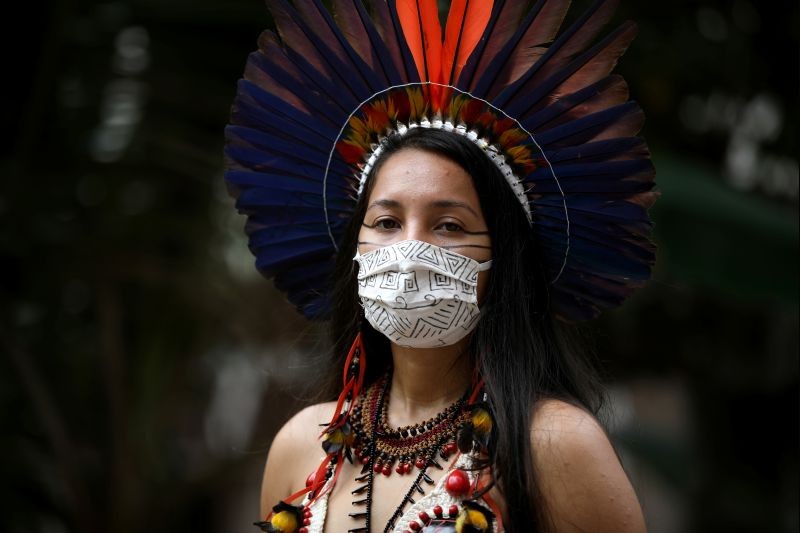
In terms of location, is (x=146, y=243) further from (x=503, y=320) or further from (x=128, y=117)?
(x=503, y=320)

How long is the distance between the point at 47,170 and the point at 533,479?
12.7 ft

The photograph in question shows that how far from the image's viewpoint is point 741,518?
6.84 meters

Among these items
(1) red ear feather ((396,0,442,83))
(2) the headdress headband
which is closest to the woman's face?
(2) the headdress headband

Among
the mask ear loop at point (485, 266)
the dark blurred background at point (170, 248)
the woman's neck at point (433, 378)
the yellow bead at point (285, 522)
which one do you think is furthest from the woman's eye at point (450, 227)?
the dark blurred background at point (170, 248)

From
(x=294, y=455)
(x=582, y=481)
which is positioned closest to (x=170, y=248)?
(x=294, y=455)

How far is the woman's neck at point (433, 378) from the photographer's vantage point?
2.74 metres

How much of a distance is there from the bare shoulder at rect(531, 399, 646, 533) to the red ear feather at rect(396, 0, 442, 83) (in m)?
1.01

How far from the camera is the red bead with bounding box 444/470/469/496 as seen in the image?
2.45m

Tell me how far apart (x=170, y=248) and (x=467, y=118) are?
12.2ft

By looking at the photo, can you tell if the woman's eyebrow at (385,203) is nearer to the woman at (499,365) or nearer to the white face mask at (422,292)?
the woman at (499,365)

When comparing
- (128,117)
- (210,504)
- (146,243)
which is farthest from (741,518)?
Result: (128,117)

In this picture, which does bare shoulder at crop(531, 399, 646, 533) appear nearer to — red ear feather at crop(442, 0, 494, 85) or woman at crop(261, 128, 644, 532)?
woman at crop(261, 128, 644, 532)

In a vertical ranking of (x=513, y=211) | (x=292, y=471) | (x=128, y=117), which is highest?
(x=128, y=117)

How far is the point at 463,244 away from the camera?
8.63 ft
